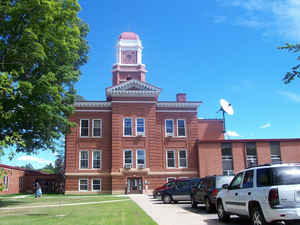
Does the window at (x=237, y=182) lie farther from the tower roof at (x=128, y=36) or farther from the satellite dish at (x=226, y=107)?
the tower roof at (x=128, y=36)

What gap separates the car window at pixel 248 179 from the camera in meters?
9.85

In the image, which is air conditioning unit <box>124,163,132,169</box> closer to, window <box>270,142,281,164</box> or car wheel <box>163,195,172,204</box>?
car wheel <box>163,195,172,204</box>

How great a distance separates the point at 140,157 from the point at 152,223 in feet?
88.3

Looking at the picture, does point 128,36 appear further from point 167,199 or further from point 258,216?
point 258,216

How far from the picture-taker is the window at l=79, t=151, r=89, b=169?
38.2 m

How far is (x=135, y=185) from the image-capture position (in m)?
37.5

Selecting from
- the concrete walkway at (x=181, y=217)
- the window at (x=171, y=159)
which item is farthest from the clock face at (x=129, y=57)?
the concrete walkway at (x=181, y=217)

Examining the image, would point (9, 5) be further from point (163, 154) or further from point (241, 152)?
point (241, 152)

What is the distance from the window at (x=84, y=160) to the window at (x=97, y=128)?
2.54m

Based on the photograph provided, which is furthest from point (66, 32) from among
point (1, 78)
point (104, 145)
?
point (104, 145)

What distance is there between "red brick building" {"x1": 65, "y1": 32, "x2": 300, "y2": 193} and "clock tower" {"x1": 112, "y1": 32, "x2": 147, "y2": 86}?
1447 cm

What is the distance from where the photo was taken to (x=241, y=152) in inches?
1521

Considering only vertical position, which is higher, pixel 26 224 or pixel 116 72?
pixel 116 72

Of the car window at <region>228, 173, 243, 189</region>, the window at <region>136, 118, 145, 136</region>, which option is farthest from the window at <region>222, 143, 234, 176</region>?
the car window at <region>228, 173, 243, 189</region>
